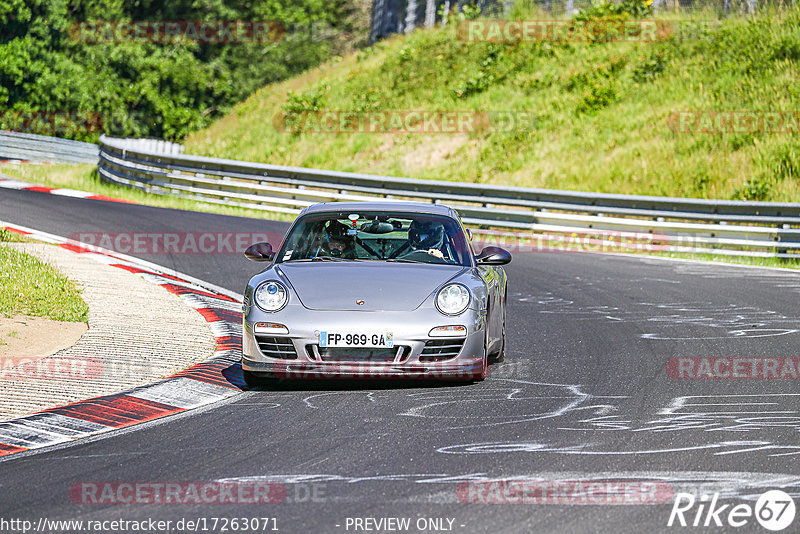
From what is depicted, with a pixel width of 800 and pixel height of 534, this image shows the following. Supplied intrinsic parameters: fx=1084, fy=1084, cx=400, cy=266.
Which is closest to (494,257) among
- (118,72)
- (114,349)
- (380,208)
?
(380,208)

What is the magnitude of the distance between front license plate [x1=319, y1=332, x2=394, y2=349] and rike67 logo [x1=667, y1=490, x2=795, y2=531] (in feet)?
8.94

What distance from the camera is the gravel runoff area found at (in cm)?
719

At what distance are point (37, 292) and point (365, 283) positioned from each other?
14.0ft

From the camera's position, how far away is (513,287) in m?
13.6

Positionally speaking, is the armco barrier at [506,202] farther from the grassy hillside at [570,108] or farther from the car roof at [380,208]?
the car roof at [380,208]

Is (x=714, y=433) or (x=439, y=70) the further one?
(x=439, y=70)

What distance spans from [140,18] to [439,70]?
19800mm

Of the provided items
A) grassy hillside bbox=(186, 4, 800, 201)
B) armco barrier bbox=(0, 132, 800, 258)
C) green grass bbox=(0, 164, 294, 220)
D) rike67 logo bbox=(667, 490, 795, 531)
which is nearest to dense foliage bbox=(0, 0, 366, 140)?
grassy hillside bbox=(186, 4, 800, 201)

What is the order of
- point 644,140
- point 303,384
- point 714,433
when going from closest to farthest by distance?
point 714,433 < point 303,384 < point 644,140

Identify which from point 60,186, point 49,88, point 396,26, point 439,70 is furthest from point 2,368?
point 396,26

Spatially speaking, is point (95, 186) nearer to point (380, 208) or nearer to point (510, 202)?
point (510, 202)

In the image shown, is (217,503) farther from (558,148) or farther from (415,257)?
(558,148)

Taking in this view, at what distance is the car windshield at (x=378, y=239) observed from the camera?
831 centimetres

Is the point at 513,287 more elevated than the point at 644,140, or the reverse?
the point at 644,140
